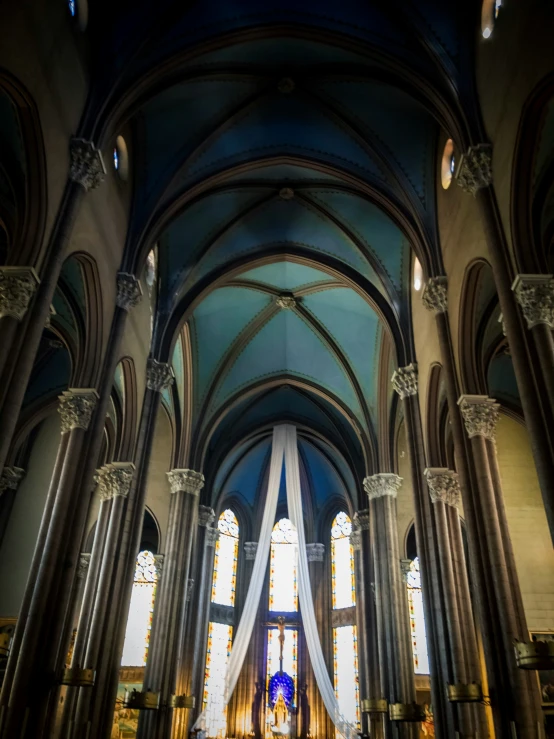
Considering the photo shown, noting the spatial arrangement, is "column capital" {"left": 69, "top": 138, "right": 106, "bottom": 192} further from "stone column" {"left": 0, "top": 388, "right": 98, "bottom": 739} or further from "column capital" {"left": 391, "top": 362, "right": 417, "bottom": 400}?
"column capital" {"left": 391, "top": 362, "right": 417, "bottom": 400}

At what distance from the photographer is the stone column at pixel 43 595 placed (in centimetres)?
877

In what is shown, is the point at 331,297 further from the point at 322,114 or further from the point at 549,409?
the point at 549,409

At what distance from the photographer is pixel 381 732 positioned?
58.6 ft

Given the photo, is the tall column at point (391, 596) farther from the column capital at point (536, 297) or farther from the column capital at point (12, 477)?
the column capital at point (536, 297)

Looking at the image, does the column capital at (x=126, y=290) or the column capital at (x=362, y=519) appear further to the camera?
the column capital at (x=362, y=519)

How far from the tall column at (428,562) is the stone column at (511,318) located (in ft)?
17.9

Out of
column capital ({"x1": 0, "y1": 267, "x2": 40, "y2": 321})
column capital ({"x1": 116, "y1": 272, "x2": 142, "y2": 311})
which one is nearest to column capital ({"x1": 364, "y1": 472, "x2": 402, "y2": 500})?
column capital ({"x1": 116, "y1": 272, "x2": 142, "y2": 311})

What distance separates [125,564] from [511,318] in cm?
893

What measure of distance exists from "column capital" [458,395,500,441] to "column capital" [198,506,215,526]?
1471 centimetres

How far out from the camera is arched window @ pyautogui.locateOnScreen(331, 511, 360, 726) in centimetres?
2452

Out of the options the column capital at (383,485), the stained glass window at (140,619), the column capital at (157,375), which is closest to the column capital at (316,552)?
the stained glass window at (140,619)

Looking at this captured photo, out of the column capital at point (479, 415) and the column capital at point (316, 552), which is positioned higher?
the column capital at point (316, 552)

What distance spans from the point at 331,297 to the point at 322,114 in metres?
6.99

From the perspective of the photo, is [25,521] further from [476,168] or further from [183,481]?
[476,168]
